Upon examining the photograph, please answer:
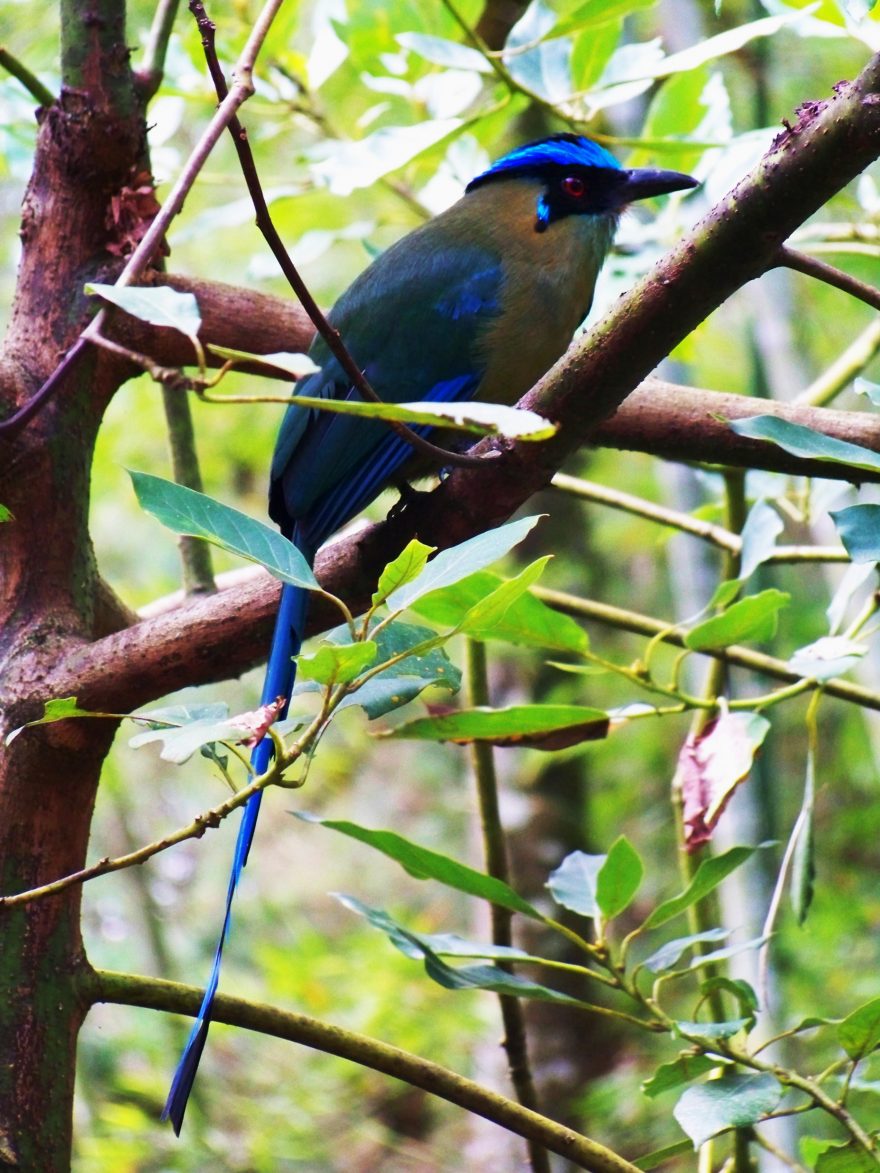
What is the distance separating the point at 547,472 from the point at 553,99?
888mm

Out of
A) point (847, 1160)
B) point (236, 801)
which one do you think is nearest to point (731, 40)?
point (236, 801)

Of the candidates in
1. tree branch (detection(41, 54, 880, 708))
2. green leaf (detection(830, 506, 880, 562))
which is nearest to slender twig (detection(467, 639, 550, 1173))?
tree branch (detection(41, 54, 880, 708))

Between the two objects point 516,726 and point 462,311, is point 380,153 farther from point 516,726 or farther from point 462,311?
point 516,726

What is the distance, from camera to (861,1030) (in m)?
1.04

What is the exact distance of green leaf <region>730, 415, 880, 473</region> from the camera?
1.01 meters

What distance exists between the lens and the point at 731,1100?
1.00m

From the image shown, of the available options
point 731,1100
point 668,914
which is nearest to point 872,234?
point 668,914

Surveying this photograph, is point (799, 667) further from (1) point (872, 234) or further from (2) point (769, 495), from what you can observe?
(1) point (872, 234)

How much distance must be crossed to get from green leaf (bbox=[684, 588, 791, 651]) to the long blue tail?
387mm

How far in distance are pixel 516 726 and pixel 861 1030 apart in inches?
16.1

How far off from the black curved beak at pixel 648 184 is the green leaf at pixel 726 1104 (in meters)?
1.28

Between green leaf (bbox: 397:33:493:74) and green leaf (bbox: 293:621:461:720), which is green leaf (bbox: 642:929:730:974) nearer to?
green leaf (bbox: 293:621:461:720)

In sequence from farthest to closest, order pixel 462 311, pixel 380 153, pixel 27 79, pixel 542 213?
pixel 542 213, pixel 462 311, pixel 380 153, pixel 27 79

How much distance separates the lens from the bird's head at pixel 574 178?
76.9 inches
